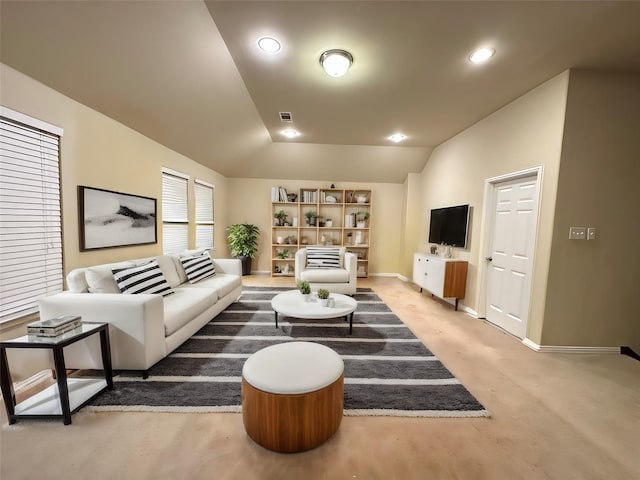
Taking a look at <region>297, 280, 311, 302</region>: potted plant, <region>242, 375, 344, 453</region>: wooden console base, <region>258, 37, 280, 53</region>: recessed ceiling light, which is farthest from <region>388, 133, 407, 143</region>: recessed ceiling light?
<region>242, 375, 344, 453</region>: wooden console base

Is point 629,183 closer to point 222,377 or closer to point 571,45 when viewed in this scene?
point 571,45

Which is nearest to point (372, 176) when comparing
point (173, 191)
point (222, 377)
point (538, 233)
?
point (538, 233)

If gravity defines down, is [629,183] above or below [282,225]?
above

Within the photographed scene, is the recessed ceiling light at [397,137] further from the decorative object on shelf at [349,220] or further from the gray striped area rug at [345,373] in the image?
the gray striped area rug at [345,373]

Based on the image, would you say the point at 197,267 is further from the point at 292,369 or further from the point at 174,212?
the point at 292,369

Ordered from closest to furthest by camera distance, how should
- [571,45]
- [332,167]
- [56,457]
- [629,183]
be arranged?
[56,457] → [571,45] → [629,183] → [332,167]

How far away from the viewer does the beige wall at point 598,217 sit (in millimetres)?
2391

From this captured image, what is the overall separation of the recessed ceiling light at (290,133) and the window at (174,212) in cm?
175

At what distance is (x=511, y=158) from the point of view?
2.94 metres

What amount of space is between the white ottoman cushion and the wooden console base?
1.2 inches

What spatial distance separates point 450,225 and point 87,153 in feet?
14.9

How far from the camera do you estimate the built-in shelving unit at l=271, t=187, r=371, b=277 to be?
225 inches

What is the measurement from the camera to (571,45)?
6.61ft

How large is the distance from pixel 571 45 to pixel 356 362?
309 centimetres
